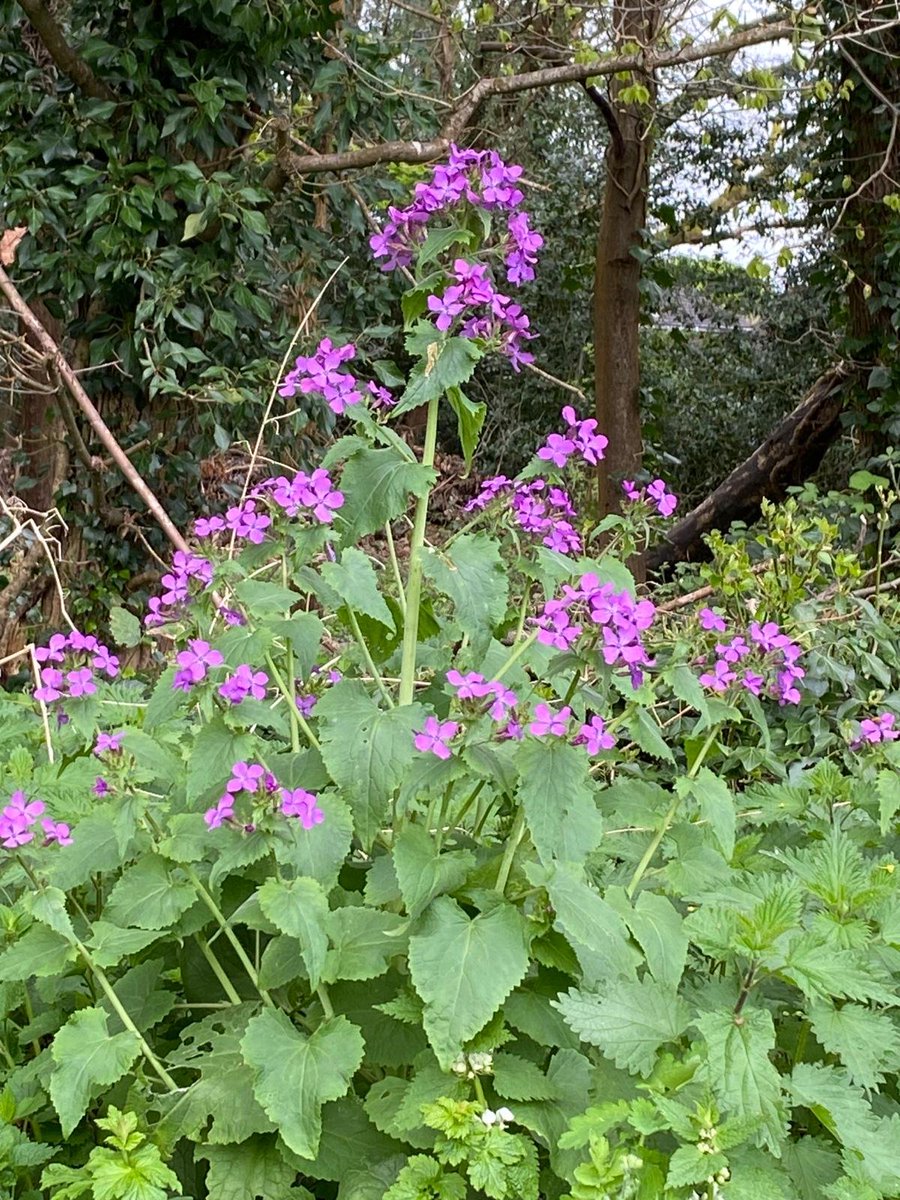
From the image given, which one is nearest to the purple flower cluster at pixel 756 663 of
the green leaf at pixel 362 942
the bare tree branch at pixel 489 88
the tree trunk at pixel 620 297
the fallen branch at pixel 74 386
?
the green leaf at pixel 362 942

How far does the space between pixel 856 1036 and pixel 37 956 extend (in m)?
1.10

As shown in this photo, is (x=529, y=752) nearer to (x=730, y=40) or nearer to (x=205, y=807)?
(x=205, y=807)

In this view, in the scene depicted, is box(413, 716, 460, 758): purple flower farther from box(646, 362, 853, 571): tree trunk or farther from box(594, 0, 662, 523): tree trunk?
box(646, 362, 853, 571): tree trunk

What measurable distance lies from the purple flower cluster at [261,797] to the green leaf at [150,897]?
177 mm

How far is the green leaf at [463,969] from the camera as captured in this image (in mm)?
1349

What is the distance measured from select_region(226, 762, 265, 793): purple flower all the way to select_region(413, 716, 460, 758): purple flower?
21 cm

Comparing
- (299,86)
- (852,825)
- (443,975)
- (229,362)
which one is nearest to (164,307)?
(229,362)

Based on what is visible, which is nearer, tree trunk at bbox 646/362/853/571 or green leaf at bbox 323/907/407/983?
green leaf at bbox 323/907/407/983

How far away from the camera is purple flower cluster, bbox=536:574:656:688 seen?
4.69ft

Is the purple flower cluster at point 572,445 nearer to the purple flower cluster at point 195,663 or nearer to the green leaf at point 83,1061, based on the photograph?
the purple flower cluster at point 195,663

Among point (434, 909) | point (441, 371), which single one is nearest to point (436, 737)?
point (434, 909)

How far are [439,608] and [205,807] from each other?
95cm

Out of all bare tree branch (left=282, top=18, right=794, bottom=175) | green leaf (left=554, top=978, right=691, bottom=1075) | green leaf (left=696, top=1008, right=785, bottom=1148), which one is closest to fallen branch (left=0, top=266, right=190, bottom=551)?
bare tree branch (left=282, top=18, right=794, bottom=175)

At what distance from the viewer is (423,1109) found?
1.34 metres
